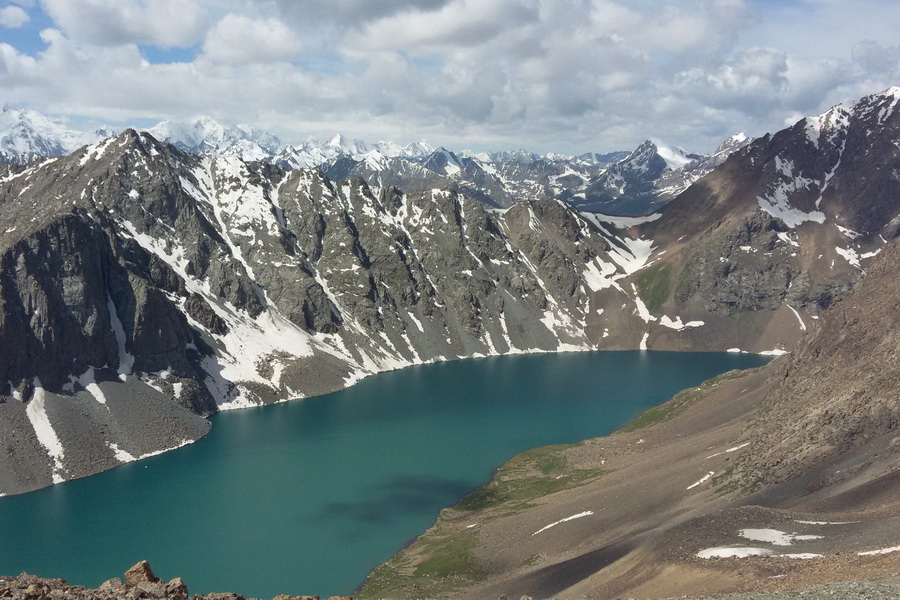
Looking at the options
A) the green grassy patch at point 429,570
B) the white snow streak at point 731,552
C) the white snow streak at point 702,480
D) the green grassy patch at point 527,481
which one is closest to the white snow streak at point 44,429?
the green grassy patch at point 429,570

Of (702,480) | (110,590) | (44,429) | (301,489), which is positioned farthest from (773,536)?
(44,429)

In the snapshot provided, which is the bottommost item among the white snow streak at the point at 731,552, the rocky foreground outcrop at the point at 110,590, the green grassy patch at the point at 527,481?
the green grassy patch at the point at 527,481

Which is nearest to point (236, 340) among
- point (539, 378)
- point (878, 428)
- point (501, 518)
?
point (539, 378)

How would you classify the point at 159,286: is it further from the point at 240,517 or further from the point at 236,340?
the point at 240,517

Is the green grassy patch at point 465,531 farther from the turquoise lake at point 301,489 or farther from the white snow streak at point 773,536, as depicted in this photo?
the white snow streak at point 773,536

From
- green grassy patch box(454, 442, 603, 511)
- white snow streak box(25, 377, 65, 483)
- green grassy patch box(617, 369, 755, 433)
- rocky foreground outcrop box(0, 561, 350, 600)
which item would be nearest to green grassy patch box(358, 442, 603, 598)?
green grassy patch box(454, 442, 603, 511)

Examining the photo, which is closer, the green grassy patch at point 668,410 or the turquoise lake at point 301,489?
the turquoise lake at point 301,489
